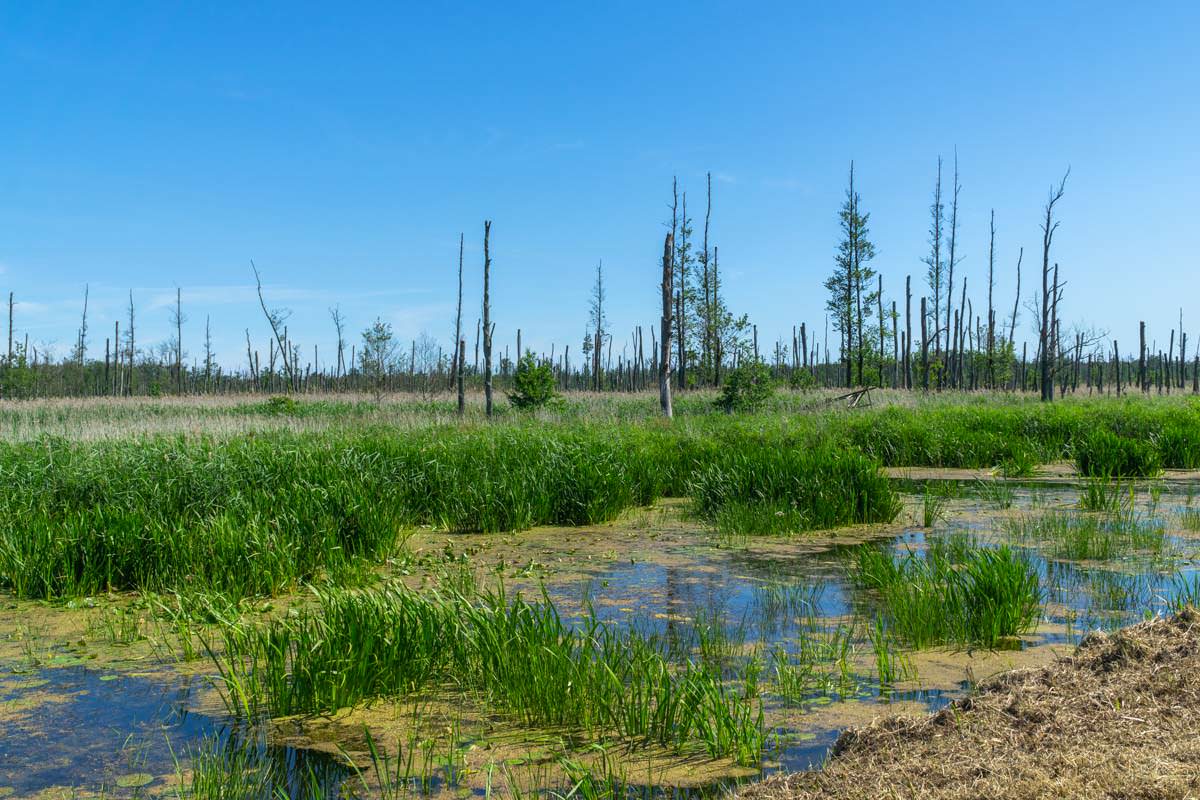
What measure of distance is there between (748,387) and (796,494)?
46.7ft

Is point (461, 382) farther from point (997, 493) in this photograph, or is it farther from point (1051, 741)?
point (1051, 741)

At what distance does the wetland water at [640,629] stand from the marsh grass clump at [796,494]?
1.14 ft

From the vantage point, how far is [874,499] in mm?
8570

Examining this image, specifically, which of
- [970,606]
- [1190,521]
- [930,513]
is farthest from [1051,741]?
[1190,521]

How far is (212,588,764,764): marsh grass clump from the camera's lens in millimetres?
3273

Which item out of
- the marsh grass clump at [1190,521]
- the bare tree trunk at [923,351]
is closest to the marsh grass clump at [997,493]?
the marsh grass clump at [1190,521]

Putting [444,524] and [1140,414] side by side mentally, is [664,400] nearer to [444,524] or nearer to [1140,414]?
[1140,414]

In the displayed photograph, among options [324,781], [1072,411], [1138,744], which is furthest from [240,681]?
[1072,411]

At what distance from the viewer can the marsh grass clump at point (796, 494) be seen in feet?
27.0

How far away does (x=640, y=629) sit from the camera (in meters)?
4.88

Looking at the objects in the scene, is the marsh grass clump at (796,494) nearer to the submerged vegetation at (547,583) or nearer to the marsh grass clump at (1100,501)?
the submerged vegetation at (547,583)

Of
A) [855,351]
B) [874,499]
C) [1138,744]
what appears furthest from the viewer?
[855,351]

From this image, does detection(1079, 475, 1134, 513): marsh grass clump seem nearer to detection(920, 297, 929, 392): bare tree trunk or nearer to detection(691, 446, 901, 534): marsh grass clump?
detection(691, 446, 901, 534): marsh grass clump

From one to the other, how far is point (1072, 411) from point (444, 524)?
13303 millimetres
